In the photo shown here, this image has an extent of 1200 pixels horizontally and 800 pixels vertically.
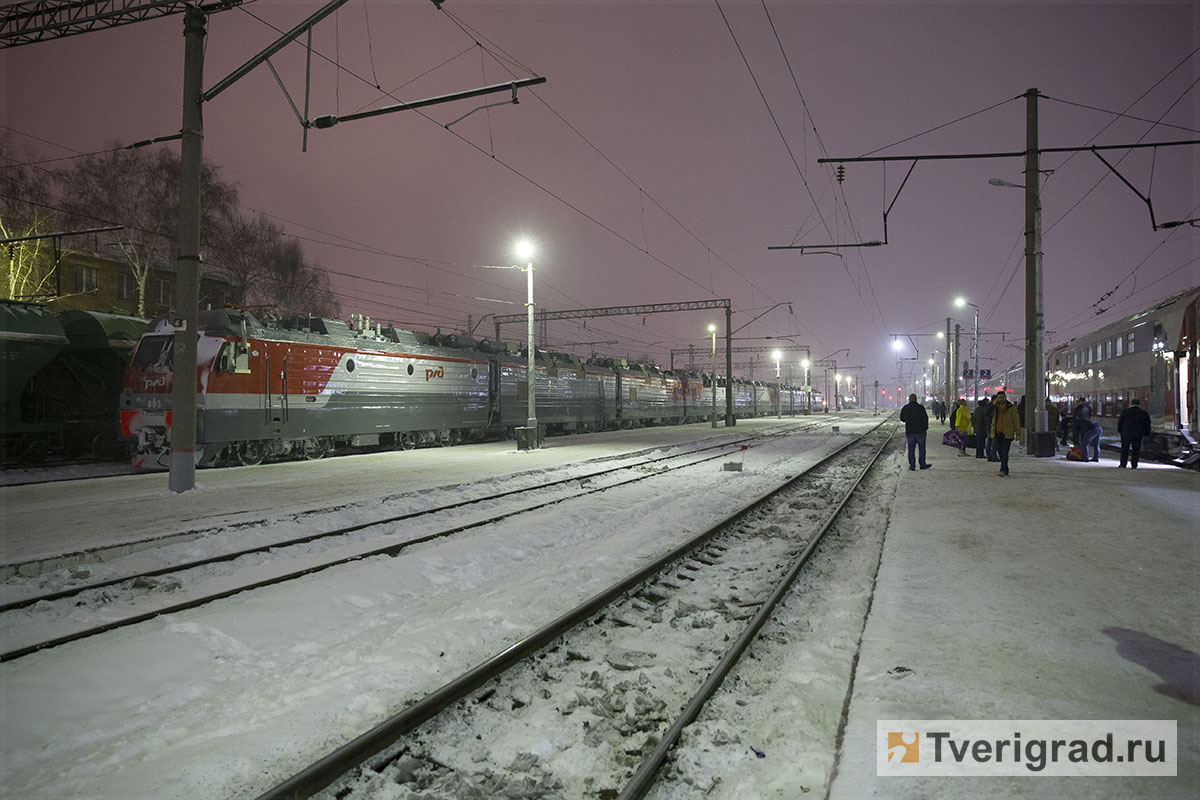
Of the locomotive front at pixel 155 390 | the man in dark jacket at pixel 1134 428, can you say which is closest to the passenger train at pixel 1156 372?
the man in dark jacket at pixel 1134 428

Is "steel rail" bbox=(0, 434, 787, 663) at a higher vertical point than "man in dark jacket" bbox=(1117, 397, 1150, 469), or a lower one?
lower

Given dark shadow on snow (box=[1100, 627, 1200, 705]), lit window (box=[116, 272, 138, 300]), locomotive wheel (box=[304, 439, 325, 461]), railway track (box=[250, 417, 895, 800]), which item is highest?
lit window (box=[116, 272, 138, 300])

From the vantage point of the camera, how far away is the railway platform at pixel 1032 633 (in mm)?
2916

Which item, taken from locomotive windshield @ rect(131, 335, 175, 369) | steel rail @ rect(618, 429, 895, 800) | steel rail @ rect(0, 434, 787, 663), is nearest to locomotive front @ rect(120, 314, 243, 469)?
locomotive windshield @ rect(131, 335, 175, 369)

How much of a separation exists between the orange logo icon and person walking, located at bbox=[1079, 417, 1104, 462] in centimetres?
1616

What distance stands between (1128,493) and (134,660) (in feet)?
45.0

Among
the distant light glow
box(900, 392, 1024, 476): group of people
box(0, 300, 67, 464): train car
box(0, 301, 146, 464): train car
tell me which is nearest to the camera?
box(900, 392, 1024, 476): group of people

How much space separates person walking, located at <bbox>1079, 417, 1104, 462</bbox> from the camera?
1552 cm

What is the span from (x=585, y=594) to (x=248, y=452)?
40.8ft

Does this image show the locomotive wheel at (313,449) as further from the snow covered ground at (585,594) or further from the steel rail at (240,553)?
the steel rail at (240,553)

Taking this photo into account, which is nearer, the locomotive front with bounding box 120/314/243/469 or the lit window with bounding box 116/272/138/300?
the locomotive front with bounding box 120/314/243/469

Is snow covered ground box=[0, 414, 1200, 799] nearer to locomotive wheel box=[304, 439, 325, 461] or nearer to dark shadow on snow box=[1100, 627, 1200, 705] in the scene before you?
dark shadow on snow box=[1100, 627, 1200, 705]

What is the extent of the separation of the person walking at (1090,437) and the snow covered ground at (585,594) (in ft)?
24.3

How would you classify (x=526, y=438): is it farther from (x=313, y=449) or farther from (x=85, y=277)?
(x=85, y=277)
